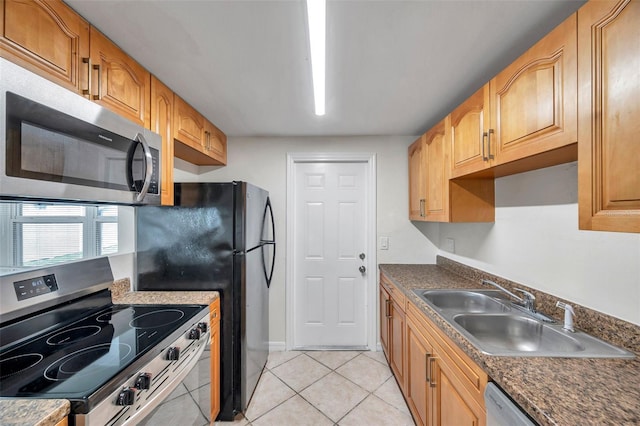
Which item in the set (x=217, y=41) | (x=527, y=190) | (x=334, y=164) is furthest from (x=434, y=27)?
(x=334, y=164)

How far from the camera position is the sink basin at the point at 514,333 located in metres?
1.26

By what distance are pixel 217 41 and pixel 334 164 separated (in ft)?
5.85

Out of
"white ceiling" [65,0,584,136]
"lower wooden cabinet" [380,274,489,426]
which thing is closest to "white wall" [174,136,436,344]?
"lower wooden cabinet" [380,274,489,426]

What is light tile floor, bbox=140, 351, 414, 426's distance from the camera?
4.98 feet

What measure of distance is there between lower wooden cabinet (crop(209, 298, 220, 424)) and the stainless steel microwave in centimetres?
87

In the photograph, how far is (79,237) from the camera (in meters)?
1.53

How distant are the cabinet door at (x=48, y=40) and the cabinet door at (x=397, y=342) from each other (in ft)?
7.73

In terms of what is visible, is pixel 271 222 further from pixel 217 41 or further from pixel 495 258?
pixel 495 258

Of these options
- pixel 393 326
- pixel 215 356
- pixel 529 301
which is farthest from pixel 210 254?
pixel 529 301

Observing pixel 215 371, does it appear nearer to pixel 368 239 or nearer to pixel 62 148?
pixel 62 148

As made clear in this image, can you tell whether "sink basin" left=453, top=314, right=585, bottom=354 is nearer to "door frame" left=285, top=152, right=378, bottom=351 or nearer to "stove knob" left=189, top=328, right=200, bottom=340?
"door frame" left=285, top=152, right=378, bottom=351

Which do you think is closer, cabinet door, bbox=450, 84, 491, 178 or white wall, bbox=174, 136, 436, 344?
cabinet door, bbox=450, 84, 491, 178

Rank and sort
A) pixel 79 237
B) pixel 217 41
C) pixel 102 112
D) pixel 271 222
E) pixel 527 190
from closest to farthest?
pixel 102 112 < pixel 217 41 < pixel 79 237 < pixel 527 190 < pixel 271 222

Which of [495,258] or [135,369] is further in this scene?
[495,258]
